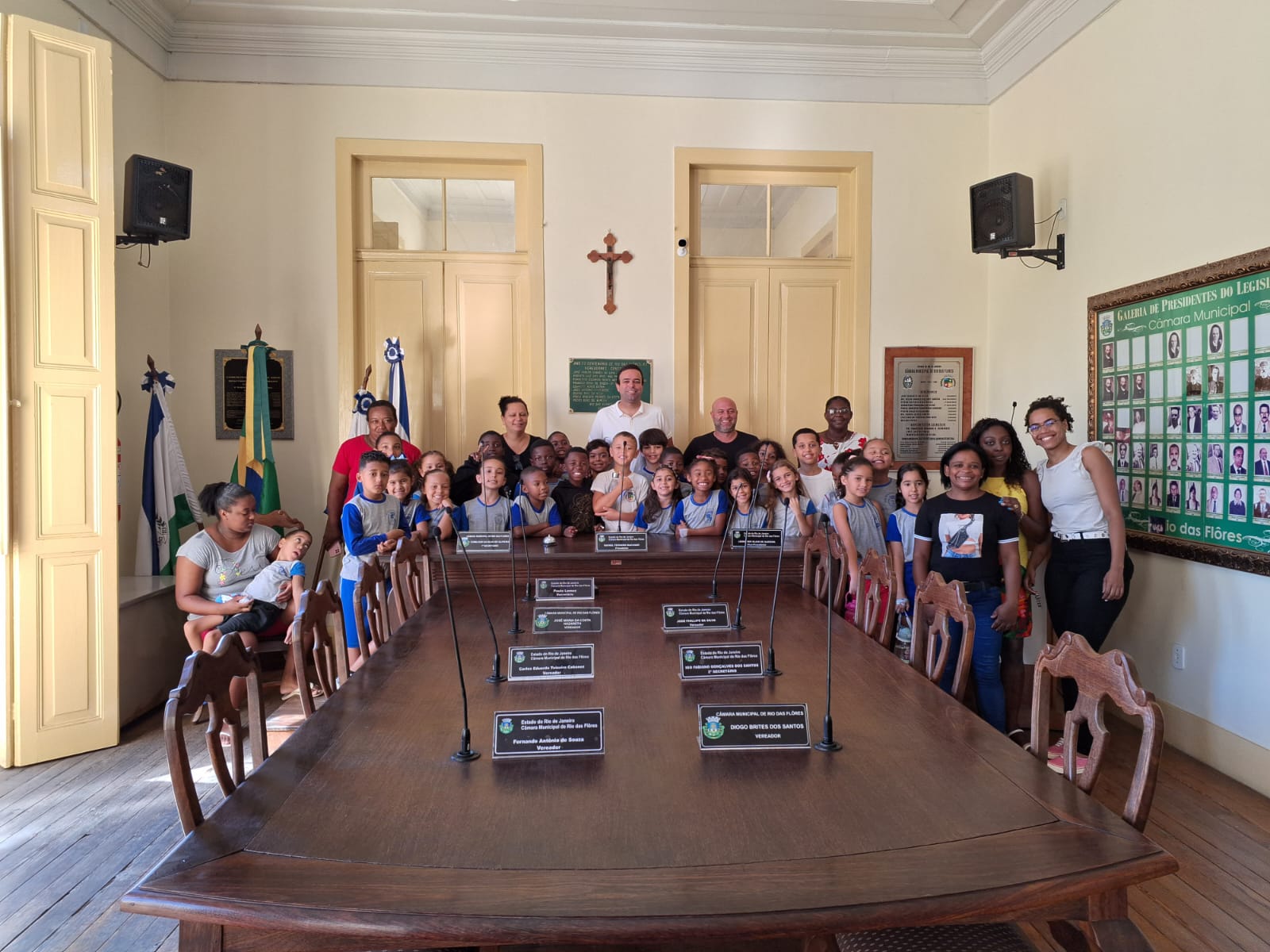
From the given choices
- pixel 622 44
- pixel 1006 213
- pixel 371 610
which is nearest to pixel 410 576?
pixel 371 610

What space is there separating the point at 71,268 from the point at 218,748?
297cm

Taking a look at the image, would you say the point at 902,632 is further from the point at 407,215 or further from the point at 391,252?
the point at 407,215

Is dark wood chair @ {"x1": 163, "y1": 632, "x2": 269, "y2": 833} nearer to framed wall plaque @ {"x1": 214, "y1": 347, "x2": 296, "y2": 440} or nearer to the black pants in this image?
the black pants

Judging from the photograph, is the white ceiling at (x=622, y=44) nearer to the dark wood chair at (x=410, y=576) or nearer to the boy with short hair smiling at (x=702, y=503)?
the boy with short hair smiling at (x=702, y=503)

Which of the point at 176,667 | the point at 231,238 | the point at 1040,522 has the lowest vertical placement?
the point at 176,667

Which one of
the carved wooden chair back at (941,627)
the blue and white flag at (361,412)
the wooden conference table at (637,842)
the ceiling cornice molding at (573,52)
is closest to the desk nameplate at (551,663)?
the wooden conference table at (637,842)

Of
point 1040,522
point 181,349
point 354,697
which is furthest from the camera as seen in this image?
point 181,349

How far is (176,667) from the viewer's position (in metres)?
4.61

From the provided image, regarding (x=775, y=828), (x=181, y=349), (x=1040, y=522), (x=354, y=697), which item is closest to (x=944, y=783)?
(x=775, y=828)

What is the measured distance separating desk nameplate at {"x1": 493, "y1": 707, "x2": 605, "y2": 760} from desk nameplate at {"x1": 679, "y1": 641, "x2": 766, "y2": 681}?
1.55ft

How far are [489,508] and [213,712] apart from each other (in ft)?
8.32

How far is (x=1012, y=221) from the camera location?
4.67 metres

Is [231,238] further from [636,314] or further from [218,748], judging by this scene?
[218,748]

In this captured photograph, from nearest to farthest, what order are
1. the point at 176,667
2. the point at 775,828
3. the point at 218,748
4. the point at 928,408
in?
1. the point at 775,828
2. the point at 218,748
3. the point at 176,667
4. the point at 928,408
